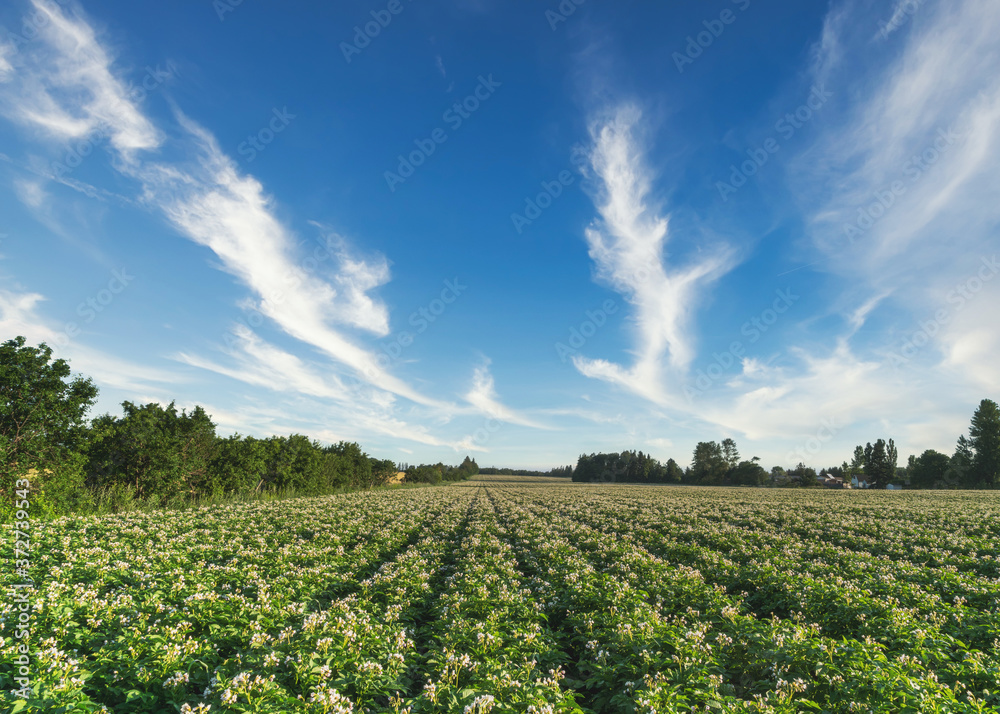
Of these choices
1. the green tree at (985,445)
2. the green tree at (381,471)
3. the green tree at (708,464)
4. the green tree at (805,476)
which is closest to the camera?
the green tree at (985,445)

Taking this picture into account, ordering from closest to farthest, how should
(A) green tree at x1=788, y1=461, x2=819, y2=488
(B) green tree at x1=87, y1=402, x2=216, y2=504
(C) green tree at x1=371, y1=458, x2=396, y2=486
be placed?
(B) green tree at x1=87, y1=402, x2=216, y2=504 < (C) green tree at x1=371, y1=458, x2=396, y2=486 < (A) green tree at x1=788, y1=461, x2=819, y2=488

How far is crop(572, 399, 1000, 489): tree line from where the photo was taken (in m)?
81.1

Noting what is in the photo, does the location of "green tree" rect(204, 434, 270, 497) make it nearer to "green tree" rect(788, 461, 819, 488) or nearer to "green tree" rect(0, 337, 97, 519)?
"green tree" rect(0, 337, 97, 519)

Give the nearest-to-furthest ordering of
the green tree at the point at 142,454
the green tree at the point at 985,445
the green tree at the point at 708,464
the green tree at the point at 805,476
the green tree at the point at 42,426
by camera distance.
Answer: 1. the green tree at the point at 42,426
2. the green tree at the point at 142,454
3. the green tree at the point at 985,445
4. the green tree at the point at 805,476
5. the green tree at the point at 708,464

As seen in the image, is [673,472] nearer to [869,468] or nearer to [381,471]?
[869,468]

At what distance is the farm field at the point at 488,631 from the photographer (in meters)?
5.03

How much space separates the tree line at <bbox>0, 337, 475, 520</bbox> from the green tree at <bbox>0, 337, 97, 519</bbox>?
4cm

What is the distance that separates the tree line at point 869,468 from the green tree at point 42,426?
125123 mm

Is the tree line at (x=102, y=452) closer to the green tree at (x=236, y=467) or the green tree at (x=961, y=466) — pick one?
the green tree at (x=236, y=467)

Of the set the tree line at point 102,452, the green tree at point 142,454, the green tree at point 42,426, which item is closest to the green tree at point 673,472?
the tree line at point 102,452

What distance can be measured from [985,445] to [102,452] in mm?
140386

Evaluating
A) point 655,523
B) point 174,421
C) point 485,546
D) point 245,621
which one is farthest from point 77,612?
point 174,421

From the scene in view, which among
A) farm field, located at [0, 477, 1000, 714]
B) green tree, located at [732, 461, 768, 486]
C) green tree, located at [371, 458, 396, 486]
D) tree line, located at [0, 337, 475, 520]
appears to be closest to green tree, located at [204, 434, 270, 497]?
tree line, located at [0, 337, 475, 520]

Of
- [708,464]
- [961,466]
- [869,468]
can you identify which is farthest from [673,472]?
[961,466]
